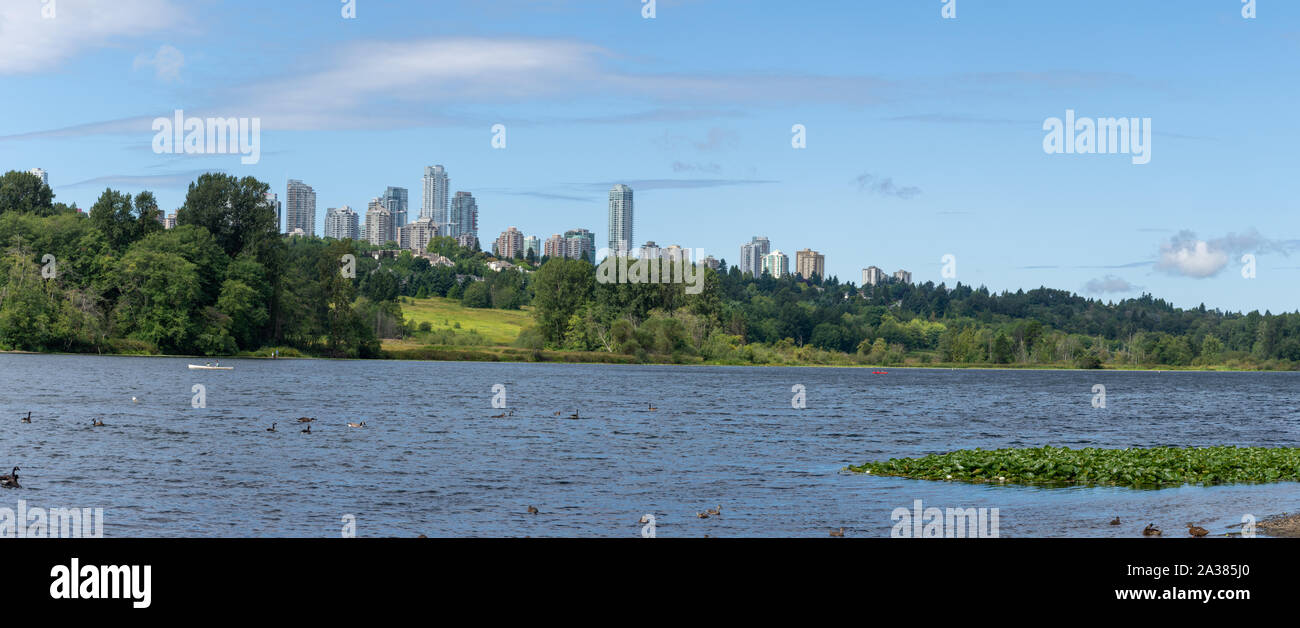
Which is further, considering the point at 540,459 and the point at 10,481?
the point at 540,459

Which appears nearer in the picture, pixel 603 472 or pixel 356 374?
pixel 603 472

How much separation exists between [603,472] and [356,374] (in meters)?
99.9

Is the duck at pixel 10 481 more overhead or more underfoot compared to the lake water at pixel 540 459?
more overhead

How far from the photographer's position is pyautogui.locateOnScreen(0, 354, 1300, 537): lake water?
30438mm

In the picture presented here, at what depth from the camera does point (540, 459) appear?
47.8 m

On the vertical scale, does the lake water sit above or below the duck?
below

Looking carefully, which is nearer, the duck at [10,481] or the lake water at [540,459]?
the lake water at [540,459]

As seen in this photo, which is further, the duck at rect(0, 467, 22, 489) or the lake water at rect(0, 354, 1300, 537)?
the duck at rect(0, 467, 22, 489)

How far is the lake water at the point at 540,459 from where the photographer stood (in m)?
30.4
